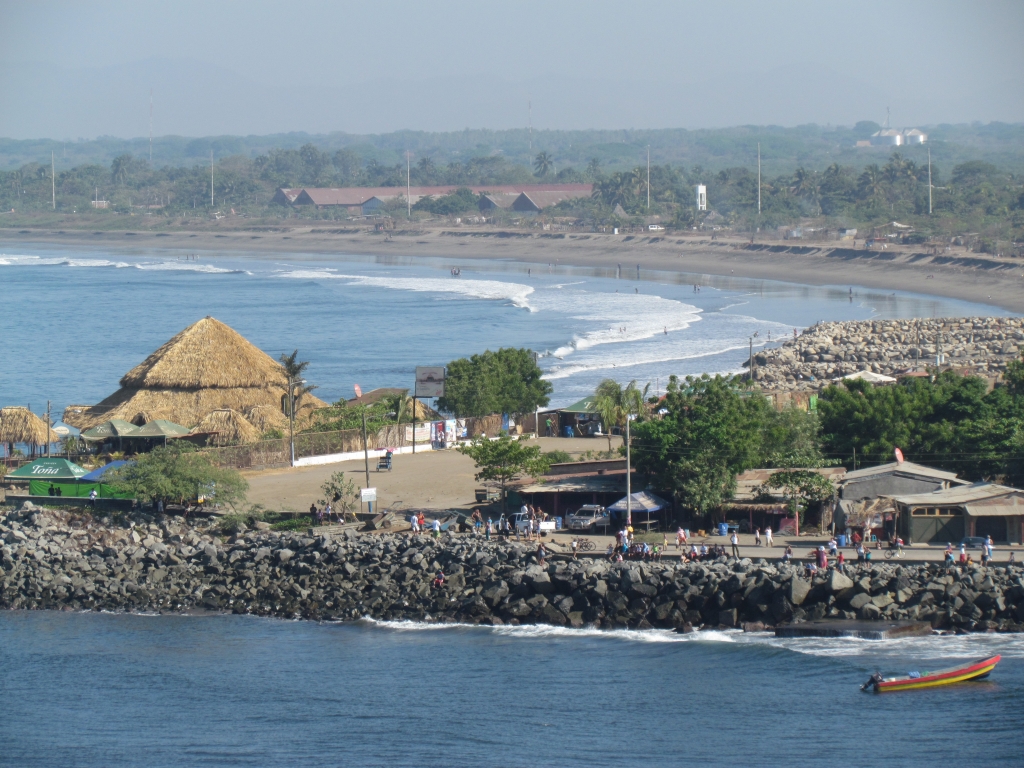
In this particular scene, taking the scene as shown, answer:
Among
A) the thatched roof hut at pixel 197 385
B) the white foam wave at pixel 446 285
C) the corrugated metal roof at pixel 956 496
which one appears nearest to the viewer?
the corrugated metal roof at pixel 956 496

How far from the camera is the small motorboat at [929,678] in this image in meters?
22.6

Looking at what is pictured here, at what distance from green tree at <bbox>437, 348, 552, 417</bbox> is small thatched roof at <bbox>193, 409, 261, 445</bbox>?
699cm

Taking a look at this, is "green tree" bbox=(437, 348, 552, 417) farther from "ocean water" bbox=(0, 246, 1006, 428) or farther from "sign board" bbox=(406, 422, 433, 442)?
"ocean water" bbox=(0, 246, 1006, 428)

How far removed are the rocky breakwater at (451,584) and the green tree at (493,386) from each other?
41.0 ft

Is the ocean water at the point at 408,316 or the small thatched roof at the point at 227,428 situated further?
the ocean water at the point at 408,316

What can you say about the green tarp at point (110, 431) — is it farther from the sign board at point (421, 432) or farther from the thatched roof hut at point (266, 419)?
the sign board at point (421, 432)

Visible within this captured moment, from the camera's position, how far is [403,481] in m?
36.1

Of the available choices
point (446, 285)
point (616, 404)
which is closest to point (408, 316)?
point (446, 285)

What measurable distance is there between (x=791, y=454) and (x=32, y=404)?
114 ft

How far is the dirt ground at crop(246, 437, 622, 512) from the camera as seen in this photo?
112ft

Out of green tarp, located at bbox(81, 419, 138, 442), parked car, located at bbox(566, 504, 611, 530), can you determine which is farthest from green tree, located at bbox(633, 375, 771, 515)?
green tarp, located at bbox(81, 419, 138, 442)

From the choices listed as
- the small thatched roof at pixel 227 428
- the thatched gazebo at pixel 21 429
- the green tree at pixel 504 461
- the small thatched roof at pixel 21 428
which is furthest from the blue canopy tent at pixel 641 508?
the small thatched roof at pixel 21 428

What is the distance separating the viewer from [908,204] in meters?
139

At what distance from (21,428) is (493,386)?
14322 mm
